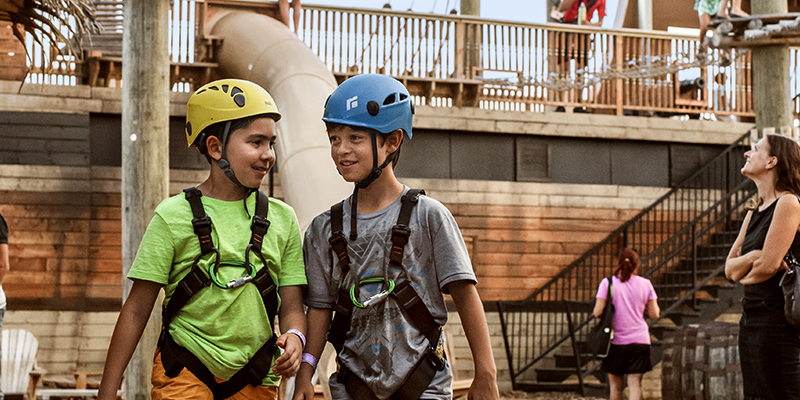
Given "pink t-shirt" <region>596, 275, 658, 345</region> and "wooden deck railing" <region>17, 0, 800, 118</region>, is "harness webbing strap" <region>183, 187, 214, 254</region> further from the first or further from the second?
"wooden deck railing" <region>17, 0, 800, 118</region>

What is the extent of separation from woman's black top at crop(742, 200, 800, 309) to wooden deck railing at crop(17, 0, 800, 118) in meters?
7.92

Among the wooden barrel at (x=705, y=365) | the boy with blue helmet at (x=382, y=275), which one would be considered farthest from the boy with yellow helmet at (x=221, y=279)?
the wooden barrel at (x=705, y=365)

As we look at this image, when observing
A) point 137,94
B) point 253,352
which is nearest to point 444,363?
point 253,352

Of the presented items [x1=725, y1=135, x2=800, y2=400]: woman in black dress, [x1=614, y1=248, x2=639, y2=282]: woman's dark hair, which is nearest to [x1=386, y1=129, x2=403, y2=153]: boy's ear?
[x1=725, y1=135, x2=800, y2=400]: woman in black dress

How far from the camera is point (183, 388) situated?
2477 millimetres

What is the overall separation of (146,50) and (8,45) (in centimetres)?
471

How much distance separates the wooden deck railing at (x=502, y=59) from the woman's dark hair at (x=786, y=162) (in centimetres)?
784

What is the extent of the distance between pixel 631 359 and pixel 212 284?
5799 mm

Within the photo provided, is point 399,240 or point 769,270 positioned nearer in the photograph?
point 399,240

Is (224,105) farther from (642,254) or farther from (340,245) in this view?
(642,254)

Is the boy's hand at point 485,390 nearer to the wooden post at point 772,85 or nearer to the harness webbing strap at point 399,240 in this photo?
the harness webbing strap at point 399,240

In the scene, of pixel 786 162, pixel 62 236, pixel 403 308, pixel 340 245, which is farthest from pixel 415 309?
pixel 62 236

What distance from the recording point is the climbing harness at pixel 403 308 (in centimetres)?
251

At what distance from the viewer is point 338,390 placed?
2.62 meters
